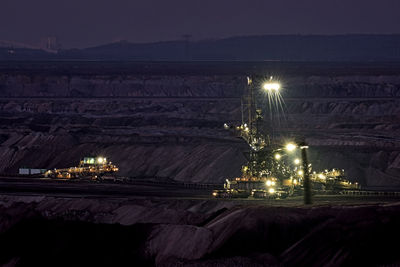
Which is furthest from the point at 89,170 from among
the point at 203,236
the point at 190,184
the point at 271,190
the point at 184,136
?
the point at 203,236

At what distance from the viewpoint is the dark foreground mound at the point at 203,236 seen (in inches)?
2217

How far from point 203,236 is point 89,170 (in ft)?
185

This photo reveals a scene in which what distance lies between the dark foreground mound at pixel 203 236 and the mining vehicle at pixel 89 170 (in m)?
31.4

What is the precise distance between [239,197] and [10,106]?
384 ft

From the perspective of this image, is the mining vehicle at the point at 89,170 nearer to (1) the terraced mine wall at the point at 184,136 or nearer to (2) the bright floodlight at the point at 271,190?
(1) the terraced mine wall at the point at 184,136

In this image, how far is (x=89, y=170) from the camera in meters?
119

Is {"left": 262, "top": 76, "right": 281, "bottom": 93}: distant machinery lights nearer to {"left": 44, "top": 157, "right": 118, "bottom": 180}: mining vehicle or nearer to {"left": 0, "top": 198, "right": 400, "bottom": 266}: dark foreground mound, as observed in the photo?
{"left": 0, "top": 198, "right": 400, "bottom": 266}: dark foreground mound

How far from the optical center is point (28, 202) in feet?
306

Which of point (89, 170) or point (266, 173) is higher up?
→ point (89, 170)

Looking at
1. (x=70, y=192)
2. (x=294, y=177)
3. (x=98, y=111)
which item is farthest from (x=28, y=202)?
(x=98, y=111)

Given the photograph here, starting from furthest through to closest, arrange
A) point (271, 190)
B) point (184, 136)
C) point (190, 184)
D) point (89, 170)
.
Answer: point (184, 136) → point (89, 170) → point (190, 184) → point (271, 190)

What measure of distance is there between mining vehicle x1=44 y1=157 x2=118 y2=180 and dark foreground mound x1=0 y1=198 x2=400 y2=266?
31418 mm

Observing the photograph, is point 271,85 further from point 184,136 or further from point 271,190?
point 184,136

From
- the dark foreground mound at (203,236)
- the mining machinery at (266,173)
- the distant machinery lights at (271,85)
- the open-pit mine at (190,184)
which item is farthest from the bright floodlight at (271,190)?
the distant machinery lights at (271,85)
